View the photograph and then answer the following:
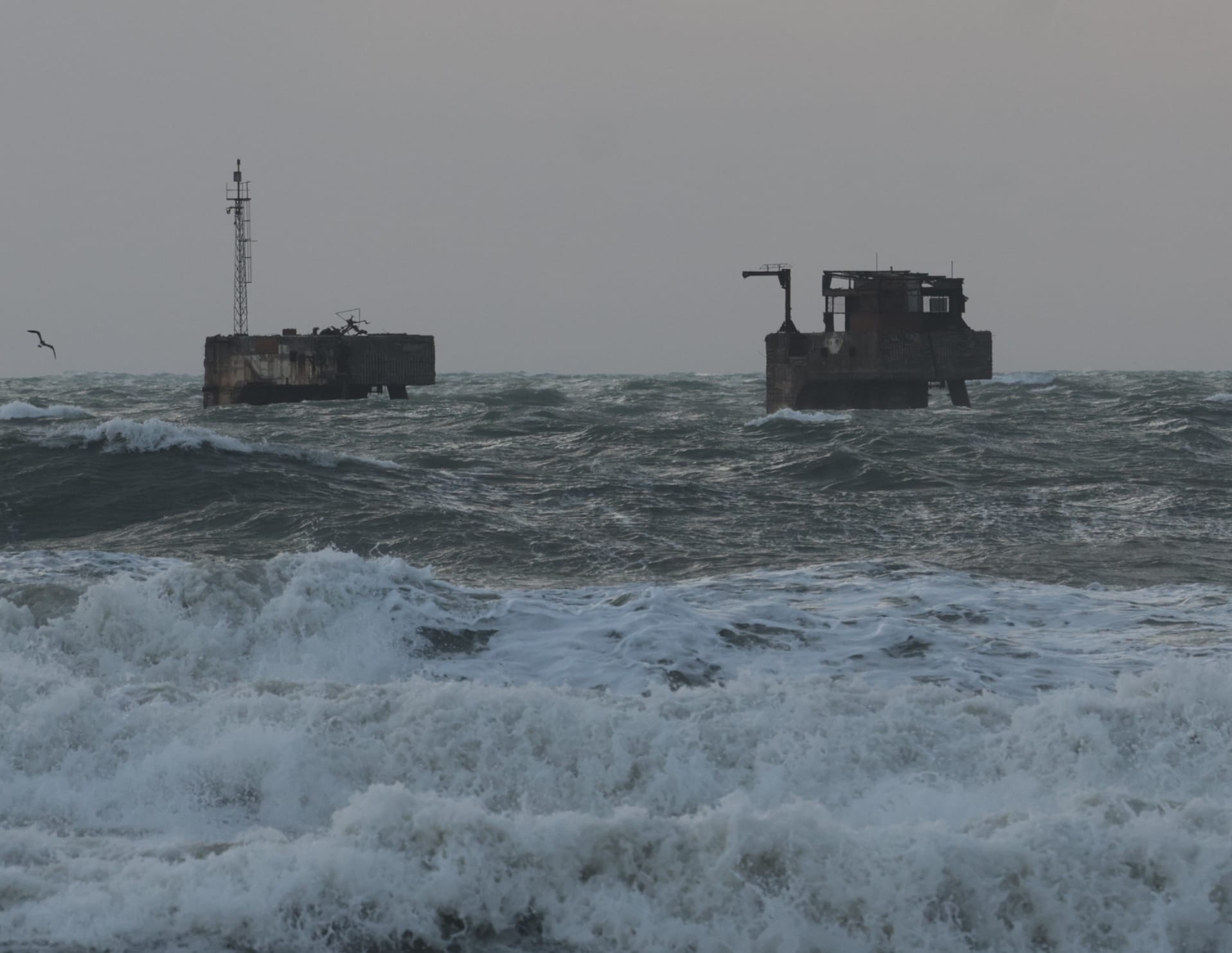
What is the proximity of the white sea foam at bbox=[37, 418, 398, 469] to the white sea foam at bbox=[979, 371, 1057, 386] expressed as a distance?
211 feet

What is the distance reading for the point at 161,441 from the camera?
24.6 meters

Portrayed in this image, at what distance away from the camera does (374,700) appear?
8867mm

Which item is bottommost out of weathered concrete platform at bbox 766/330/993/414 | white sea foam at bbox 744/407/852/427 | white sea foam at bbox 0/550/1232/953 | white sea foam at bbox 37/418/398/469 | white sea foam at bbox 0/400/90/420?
white sea foam at bbox 0/550/1232/953

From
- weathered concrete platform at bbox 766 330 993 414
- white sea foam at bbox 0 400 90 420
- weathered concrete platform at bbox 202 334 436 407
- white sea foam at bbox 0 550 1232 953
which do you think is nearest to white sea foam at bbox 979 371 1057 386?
weathered concrete platform at bbox 766 330 993 414

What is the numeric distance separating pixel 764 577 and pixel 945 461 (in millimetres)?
13493

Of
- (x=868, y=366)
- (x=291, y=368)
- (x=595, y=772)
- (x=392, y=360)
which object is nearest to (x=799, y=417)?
(x=868, y=366)

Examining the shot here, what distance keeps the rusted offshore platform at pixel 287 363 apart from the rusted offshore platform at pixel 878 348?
59.4 ft

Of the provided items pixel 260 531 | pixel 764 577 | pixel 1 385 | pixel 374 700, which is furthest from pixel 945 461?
pixel 1 385

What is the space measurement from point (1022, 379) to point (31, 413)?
7203 cm

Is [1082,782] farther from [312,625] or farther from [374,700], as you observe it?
[312,625]

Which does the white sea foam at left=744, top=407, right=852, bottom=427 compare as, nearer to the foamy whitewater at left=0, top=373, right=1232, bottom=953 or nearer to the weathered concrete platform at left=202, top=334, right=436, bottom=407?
the foamy whitewater at left=0, top=373, right=1232, bottom=953

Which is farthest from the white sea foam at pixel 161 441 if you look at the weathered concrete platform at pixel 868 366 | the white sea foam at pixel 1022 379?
the white sea foam at pixel 1022 379

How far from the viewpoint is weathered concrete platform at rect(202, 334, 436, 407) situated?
56.5m

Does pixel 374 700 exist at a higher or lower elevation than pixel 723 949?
higher
